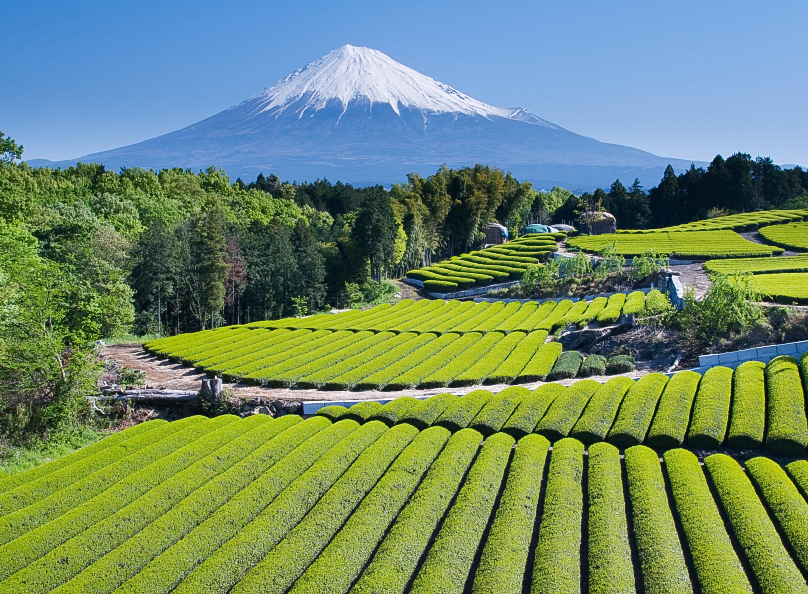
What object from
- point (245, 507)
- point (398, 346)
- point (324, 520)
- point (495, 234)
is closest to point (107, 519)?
point (245, 507)

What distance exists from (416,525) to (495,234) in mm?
74789

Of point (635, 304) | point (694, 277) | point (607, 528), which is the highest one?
point (694, 277)

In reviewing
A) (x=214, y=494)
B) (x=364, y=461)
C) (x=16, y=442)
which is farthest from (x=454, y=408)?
(x=16, y=442)

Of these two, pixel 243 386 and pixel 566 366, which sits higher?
pixel 566 366

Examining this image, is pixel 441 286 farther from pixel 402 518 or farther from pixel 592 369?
pixel 402 518

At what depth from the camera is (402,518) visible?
15.2 m

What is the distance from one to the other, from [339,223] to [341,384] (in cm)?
5524

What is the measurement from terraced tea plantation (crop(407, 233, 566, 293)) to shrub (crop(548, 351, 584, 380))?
2658 cm

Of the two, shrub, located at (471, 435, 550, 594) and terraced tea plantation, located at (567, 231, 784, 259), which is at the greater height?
terraced tea plantation, located at (567, 231, 784, 259)

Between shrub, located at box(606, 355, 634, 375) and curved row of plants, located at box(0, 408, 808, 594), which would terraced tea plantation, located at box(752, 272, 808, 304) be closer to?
shrub, located at box(606, 355, 634, 375)

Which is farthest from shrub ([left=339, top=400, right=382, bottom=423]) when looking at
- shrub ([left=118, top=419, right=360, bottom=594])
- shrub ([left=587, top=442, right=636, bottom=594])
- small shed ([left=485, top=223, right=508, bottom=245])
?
small shed ([left=485, top=223, right=508, bottom=245])

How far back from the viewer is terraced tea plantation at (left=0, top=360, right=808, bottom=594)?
12.8 metres

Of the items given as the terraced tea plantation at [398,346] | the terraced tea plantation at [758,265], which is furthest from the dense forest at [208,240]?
the terraced tea plantation at [758,265]

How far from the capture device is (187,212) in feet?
235
